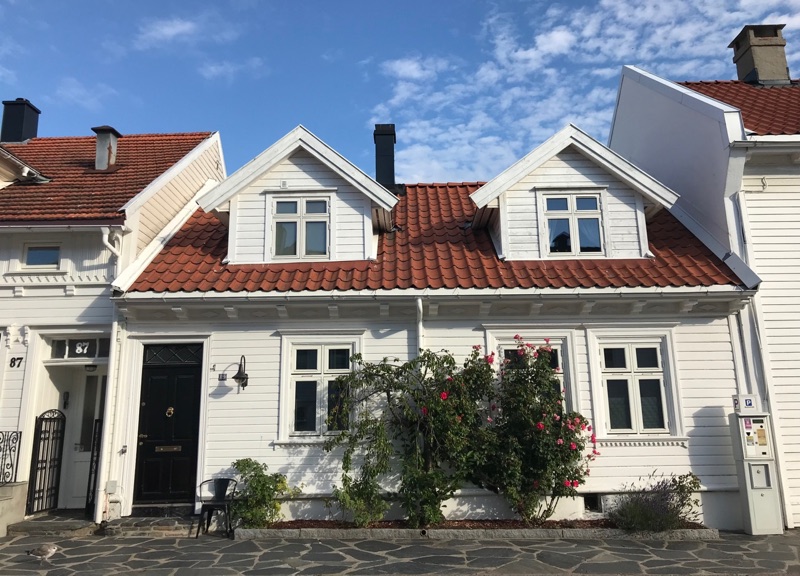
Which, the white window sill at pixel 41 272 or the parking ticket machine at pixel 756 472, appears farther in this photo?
the white window sill at pixel 41 272

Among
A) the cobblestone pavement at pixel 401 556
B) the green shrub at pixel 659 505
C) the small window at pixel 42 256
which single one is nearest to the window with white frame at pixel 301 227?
the small window at pixel 42 256

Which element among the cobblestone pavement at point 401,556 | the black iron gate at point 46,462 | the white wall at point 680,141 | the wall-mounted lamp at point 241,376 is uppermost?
the white wall at point 680,141

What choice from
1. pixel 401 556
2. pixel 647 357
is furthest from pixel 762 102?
pixel 401 556

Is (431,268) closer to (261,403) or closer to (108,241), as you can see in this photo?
(261,403)

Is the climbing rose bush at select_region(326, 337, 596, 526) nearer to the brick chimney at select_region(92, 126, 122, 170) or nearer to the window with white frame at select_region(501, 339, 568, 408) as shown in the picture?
the window with white frame at select_region(501, 339, 568, 408)

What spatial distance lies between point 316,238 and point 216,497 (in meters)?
4.68

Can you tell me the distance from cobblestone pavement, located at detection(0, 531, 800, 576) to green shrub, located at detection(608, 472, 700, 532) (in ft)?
1.12

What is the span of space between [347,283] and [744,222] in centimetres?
688

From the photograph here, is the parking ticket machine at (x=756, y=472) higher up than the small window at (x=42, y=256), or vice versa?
the small window at (x=42, y=256)

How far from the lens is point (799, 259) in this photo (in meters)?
9.88

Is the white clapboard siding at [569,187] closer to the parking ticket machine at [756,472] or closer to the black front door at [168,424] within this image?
the parking ticket machine at [756,472]

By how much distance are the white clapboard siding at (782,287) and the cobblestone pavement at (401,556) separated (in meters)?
1.56

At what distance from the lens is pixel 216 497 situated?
29.6 ft

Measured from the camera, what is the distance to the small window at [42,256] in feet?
33.1
